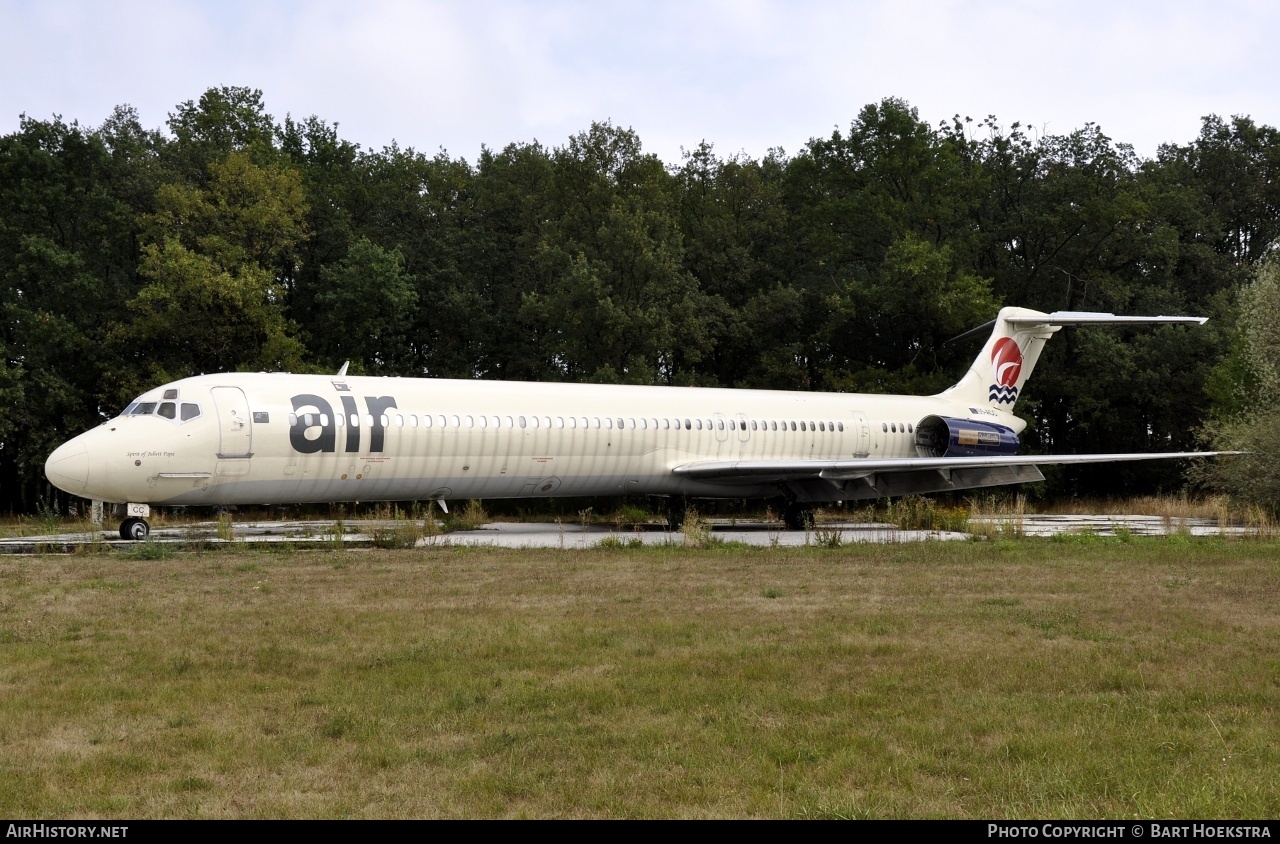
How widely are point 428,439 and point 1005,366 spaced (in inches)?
683

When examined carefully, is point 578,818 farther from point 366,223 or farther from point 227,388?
point 366,223

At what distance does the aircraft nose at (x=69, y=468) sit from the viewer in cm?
1809

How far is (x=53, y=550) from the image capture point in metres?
18.0

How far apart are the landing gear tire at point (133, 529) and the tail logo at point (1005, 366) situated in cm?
2166

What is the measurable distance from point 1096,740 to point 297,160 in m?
48.0

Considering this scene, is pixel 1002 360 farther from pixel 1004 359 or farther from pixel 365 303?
pixel 365 303

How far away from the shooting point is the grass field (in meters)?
5.61

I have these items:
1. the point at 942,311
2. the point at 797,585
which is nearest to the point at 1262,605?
the point at 797,585

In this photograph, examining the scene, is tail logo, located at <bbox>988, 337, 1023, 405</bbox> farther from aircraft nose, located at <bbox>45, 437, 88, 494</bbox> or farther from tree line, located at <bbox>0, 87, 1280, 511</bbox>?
aircraft nose, located at <bbox>45, 437, 88, 494</bbox>

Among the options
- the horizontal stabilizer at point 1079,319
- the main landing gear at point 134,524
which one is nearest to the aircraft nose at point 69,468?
the main landing gear at point 134,524

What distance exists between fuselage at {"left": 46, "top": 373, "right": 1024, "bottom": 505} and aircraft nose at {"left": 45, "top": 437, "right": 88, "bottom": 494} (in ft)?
0.05

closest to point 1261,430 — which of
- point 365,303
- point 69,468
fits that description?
point 69,468

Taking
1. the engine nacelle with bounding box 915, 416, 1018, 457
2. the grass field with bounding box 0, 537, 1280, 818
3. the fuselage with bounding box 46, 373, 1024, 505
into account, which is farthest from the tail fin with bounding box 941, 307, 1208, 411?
the grass field with bounding box 0, 537, 1280, 818

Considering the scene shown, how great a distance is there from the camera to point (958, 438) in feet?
95.3
